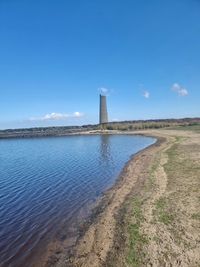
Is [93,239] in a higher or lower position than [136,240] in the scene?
lower

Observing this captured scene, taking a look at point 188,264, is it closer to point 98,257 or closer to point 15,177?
point 98,257

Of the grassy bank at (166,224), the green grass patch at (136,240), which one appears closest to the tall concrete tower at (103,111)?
the grassy bank at (166,224)

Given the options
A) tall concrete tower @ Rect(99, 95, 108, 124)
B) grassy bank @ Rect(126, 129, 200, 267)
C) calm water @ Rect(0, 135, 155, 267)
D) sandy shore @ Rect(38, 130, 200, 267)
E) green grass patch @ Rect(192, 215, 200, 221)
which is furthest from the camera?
tall concrete tower @ Rect(99, 95, 108, 124)

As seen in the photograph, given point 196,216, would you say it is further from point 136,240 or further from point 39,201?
point 39,201

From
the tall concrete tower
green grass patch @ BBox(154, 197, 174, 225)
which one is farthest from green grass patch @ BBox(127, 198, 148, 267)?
the tall concrete tower

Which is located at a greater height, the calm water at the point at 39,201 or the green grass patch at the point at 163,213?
the green grass patch at the point at 163,213

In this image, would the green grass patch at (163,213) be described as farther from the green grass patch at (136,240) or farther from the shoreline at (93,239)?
the shoreline at (93,239)

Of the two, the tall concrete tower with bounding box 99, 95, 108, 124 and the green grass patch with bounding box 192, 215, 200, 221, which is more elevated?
the tall concrete tower with bounding box 99, 95, 108, 124

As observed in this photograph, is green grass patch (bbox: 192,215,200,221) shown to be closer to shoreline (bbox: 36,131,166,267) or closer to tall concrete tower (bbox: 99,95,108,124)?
shoreline (bbox: 36,131,166,267)

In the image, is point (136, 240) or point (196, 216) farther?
point (196, 216)

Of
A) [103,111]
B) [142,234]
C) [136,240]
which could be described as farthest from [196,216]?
[103,111]

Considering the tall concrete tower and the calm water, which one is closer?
the calm water

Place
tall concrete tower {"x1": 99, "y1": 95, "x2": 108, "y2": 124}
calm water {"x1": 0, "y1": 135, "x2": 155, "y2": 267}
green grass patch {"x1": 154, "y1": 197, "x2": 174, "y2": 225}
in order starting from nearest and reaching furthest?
green grass patch {"x1": 154, "y1": 197, "x2": 174, "y2": 225} < calm water {"x1": 0, "y1": 135, "x2": 155, "y2": 267} < tall concrete tower {"x1": 99, "y1": 95, "x2": 108, "y2": 124}

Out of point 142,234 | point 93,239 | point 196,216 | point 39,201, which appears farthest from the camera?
point 39,201
